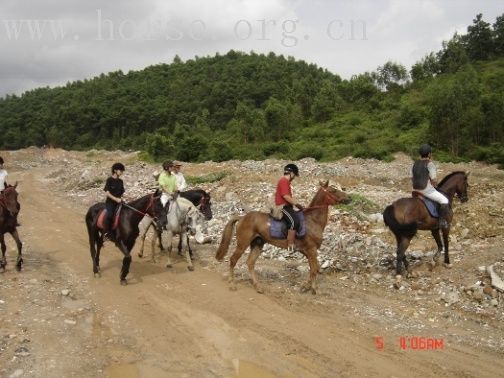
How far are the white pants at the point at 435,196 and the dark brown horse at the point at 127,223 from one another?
5.82m

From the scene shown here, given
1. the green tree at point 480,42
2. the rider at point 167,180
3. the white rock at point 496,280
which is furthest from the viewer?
the green tree at point 480,42

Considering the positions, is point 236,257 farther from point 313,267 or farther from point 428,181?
point 428,181

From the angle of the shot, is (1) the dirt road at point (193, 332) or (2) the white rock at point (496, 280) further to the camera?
(2) the white rock at point (496, 280)

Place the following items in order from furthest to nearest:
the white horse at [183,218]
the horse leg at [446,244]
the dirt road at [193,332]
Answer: the white horse at [183,218], the horse leg at [446,244], the dirt road at [193,332]

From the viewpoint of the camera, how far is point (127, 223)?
9297 millimetres

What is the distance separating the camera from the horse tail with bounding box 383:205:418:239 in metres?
9.09

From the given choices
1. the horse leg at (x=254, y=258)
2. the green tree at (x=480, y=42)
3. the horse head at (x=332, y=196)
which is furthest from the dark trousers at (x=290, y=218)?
the green tree at (x=480, y=42)

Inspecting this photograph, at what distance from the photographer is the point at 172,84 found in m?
108

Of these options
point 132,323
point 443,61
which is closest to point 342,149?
point 132,323

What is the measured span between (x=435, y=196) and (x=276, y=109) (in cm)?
Result: 4323

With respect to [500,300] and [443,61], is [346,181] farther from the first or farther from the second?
[443,61]

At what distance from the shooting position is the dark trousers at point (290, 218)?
8469 millimetres

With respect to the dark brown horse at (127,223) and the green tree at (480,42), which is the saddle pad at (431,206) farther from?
the green tree at (480,42)

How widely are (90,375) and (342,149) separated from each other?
29961 millimetres
